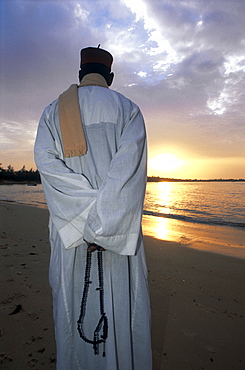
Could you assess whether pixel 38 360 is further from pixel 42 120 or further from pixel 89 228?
pixel 42 120

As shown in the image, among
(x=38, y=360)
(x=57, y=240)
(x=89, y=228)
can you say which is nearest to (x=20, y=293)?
(x=38, y=360)

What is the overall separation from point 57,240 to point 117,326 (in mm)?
507

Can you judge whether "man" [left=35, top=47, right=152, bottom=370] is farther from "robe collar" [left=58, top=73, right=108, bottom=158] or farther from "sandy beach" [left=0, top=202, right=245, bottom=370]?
"sandy beach" [left=0, top=202, right=245, bottom=370]

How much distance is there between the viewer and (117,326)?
1.10 metres

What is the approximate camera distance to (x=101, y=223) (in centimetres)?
95

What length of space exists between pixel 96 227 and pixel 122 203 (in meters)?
0.15

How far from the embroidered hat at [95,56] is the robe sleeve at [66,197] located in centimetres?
65

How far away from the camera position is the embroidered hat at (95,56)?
131 centimetres

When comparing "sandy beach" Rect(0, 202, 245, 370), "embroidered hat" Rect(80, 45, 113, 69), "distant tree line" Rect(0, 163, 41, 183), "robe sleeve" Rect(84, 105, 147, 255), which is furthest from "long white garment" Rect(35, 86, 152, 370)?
"distant tree line" Rect(0, 163, 41, 183)

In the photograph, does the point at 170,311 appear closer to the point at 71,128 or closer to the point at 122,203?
the point at 122,203

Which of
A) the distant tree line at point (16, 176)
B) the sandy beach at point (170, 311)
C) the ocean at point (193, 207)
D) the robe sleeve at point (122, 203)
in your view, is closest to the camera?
the robe sleeve at point (122, 203)

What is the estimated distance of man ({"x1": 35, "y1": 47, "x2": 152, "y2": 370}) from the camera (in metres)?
1.01

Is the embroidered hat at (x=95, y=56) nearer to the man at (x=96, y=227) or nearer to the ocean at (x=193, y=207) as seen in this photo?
the man at (x=96, y=227)

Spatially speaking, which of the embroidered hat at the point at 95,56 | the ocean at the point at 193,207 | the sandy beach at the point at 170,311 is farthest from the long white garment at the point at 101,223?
the ocean at the point at 193,207
